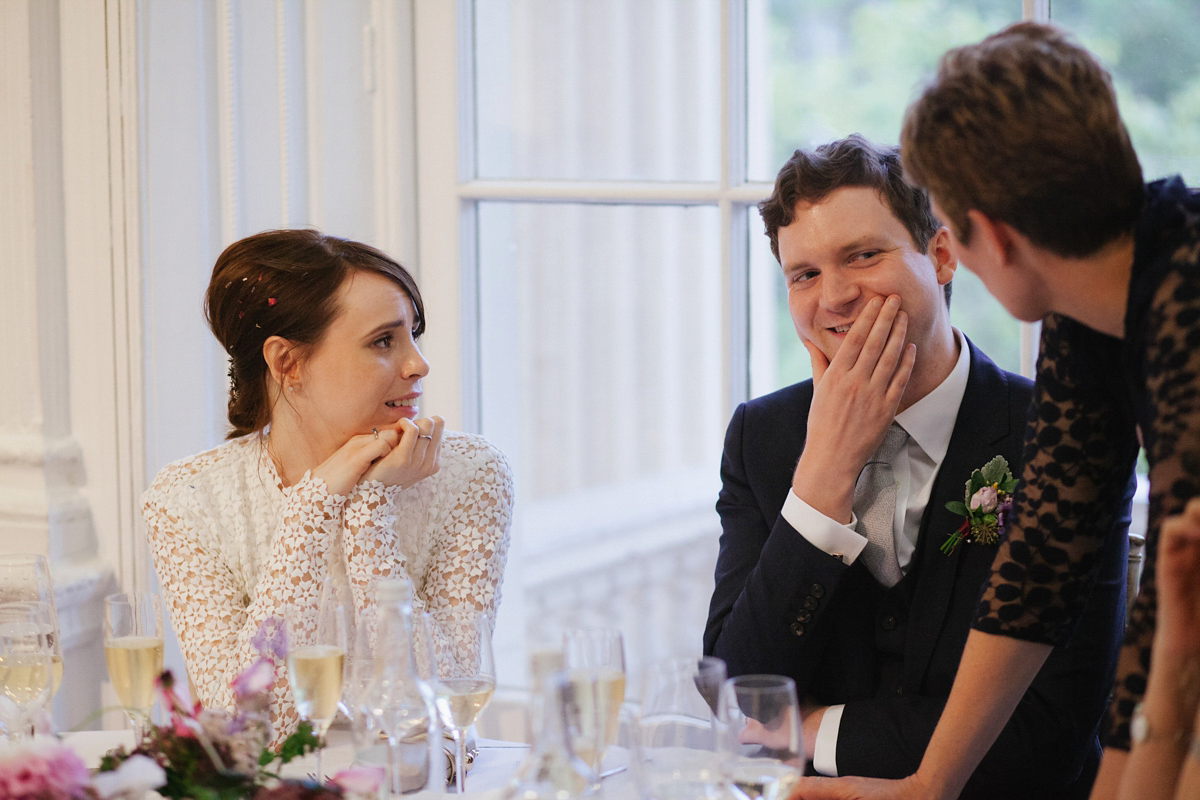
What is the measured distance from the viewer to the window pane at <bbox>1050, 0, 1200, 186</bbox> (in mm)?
2230

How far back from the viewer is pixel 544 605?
312 cm

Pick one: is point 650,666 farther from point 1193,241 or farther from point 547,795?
point 1193,241

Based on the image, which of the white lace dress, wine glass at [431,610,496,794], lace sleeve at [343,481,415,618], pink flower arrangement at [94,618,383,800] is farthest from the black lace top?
lace sleeve at [343,481,415,618]

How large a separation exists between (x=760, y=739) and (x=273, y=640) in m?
0.56

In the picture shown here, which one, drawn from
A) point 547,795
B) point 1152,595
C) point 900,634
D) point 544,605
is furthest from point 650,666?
point 544,605

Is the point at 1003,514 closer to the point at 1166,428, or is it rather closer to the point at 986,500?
the point at 986,500

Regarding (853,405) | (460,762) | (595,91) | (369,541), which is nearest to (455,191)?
(595,91)

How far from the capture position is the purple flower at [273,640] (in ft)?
3.91

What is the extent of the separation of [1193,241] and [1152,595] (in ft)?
1.11

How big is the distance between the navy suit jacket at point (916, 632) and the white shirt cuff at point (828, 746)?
0.01 meters

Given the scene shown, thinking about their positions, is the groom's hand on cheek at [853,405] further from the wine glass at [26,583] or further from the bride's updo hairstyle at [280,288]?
the wine glass at [26,583]

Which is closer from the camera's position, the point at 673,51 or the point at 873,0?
the point at 873,0

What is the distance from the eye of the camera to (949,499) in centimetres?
→ 183

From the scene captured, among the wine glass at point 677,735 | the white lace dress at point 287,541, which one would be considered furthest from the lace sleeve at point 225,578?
the wine glass at point 677,735
